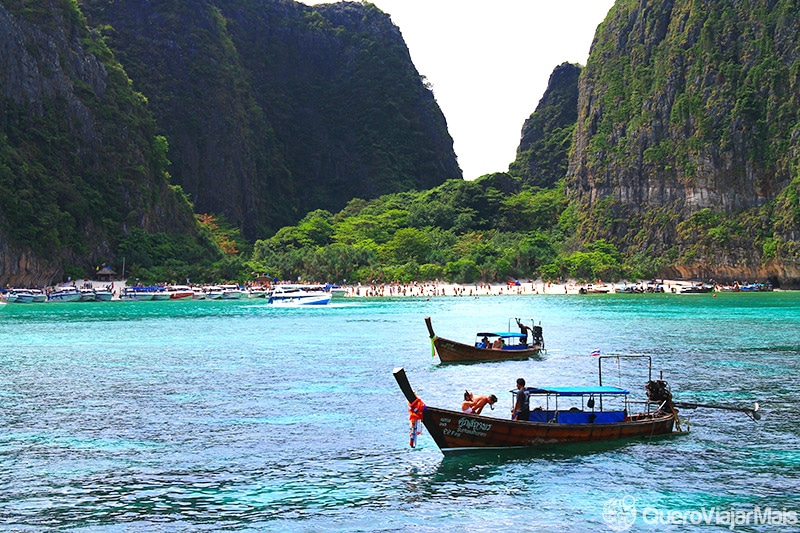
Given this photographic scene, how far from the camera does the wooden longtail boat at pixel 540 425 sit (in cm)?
2469

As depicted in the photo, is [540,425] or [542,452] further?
[542,452]

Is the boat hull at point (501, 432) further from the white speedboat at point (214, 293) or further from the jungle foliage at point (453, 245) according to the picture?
the jungle foliage at point (453, 245)

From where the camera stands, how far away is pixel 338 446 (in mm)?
27469

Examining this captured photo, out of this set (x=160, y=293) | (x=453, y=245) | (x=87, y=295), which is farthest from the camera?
(x=453, y=245)

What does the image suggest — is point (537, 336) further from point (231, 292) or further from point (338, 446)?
point (231, 292)

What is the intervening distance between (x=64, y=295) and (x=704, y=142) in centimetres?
12154

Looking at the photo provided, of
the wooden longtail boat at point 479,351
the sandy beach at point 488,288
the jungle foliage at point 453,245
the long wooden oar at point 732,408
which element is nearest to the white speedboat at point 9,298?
the jungle foliage at point 453,245

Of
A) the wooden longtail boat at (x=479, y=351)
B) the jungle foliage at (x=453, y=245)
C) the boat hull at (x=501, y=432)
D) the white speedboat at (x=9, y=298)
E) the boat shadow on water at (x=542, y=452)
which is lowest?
the boat shadow on water at (x=542, y=452)

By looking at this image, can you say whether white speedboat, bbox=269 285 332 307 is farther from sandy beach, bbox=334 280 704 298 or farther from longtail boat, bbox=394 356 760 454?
longtail boat, bbox=394 356 760 454

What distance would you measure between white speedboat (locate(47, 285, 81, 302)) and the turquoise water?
66243 mm

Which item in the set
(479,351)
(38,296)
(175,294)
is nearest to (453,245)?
(175,294)

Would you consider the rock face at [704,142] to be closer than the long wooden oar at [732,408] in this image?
No

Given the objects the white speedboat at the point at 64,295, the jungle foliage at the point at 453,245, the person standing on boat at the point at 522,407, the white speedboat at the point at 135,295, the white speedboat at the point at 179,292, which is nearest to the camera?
the person standing on boat at the point at 522,407

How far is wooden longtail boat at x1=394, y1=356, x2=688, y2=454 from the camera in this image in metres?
24.7
